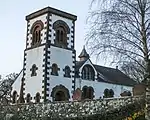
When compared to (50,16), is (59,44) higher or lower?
lower

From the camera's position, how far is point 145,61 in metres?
18.5

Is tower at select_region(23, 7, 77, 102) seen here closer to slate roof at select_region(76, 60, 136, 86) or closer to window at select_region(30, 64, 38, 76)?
window at select_region(30, 64, 38, 76)

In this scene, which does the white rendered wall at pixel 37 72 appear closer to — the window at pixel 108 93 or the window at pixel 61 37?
the window at pixel 61 37

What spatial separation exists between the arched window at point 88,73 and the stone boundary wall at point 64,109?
1580cm

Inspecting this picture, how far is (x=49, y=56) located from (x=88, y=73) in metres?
8.96

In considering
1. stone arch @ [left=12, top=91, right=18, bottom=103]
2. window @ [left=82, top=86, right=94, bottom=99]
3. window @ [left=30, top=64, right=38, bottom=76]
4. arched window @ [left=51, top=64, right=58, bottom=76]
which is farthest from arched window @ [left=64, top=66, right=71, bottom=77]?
stone arch @ [left=12, top=91, right=18, bottom=103]

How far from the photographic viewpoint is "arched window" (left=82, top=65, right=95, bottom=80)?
48412mm

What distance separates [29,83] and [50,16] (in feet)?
29.7

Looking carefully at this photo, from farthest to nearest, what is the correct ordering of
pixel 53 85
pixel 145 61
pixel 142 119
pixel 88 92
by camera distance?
pixel 88 92 < pixel 53 85 < pixel 142 119 < pixel 145 61

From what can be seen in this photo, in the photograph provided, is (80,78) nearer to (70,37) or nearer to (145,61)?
(70,37)

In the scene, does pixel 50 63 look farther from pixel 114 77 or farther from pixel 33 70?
pixel 114 77

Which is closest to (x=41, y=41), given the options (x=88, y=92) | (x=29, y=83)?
(x=29, y=83)

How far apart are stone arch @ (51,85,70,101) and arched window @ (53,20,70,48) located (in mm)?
5555

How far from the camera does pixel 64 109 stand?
29.5m
